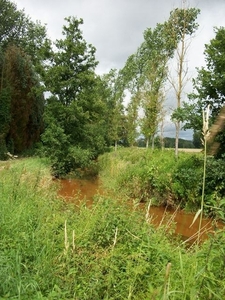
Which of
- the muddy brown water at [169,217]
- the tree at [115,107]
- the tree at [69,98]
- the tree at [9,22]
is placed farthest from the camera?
the tree at [115,107]

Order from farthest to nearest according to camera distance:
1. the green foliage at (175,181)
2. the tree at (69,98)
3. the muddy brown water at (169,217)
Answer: the tree at (69,98)
the green foliage at (175,181)
the muddy brown water at (169,217)

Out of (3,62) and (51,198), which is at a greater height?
(3,62)

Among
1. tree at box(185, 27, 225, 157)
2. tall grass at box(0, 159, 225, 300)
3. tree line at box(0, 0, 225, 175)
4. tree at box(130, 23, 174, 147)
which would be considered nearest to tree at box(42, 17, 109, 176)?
tree line at box(0, 0, 225, 175)

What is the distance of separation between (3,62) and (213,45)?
12.9m

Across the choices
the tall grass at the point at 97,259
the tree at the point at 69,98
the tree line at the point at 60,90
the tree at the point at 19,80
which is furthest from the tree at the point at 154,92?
the tall grass at the point at 97,259

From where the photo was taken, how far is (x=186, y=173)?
927cm

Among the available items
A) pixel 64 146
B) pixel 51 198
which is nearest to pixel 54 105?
pixel 64 146

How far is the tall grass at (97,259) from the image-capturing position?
90.1 inches

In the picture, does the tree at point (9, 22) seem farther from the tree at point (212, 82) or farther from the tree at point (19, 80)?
the tree at point (212, 82)

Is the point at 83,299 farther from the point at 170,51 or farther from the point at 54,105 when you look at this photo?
the point at 170,51

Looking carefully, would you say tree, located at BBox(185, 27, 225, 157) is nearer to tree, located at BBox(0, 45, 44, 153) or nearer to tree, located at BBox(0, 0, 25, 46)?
tree, located at BBox(0, 45, 44, 153)

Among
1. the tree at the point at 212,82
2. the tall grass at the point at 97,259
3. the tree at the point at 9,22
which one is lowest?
the tall grass at the point at 97,259

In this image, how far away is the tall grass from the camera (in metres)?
2.29

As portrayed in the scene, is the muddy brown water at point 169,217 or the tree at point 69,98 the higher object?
the tree at point 69,98
